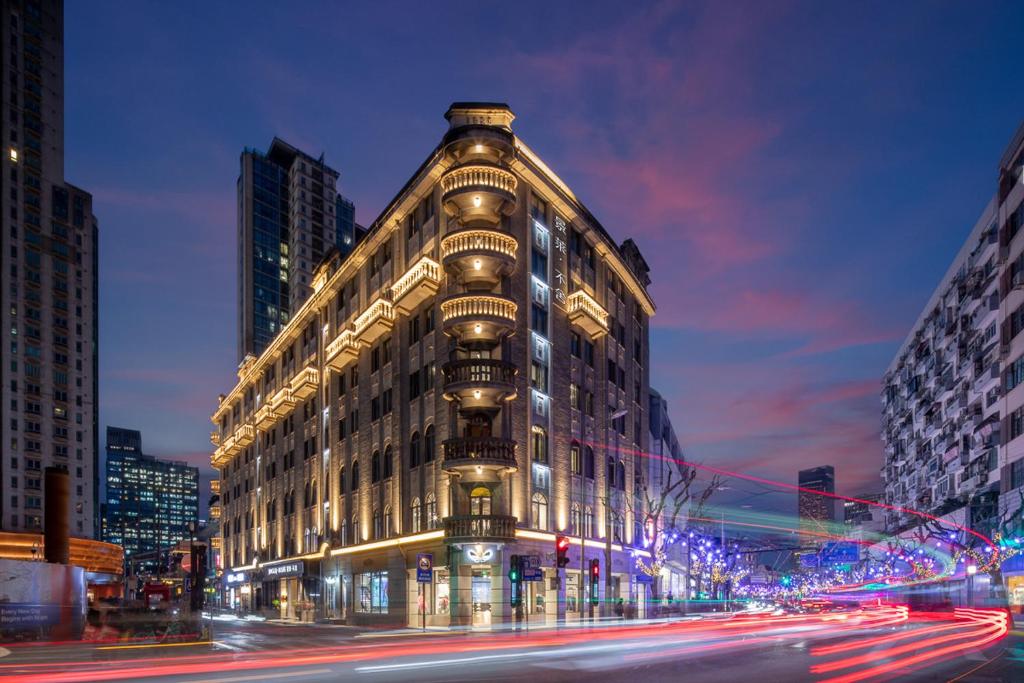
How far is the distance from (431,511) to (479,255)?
14.7m

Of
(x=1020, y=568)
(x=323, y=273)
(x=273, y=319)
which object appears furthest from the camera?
(x=273, y=319)

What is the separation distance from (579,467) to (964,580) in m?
52.8

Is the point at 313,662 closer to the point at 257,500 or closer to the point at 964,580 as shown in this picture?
the point at 257,500

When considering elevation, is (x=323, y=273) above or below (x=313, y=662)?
above

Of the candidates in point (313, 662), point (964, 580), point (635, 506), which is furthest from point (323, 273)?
point (964, 580)

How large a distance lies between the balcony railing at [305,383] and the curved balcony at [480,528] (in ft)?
89.6

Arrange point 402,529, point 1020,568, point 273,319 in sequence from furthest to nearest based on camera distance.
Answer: point 273,319 → point 1020,568 → point 402,529

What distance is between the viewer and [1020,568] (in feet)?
203

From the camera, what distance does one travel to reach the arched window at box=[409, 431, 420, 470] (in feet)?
167

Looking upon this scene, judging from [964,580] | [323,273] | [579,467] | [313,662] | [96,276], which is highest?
[96,276]

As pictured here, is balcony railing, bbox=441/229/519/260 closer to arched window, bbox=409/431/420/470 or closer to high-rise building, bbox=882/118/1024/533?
arched window, bbox=409/431/420/470

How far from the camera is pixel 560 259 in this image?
5403cm

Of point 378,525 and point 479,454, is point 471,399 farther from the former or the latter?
point 378,525

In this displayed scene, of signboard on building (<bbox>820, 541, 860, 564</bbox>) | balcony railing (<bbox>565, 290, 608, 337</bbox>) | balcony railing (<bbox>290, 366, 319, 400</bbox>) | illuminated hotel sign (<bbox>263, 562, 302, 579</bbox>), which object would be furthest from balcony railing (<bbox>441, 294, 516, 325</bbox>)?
signboard on building (<bbox>820, 541, 860, 564</bbox>)
